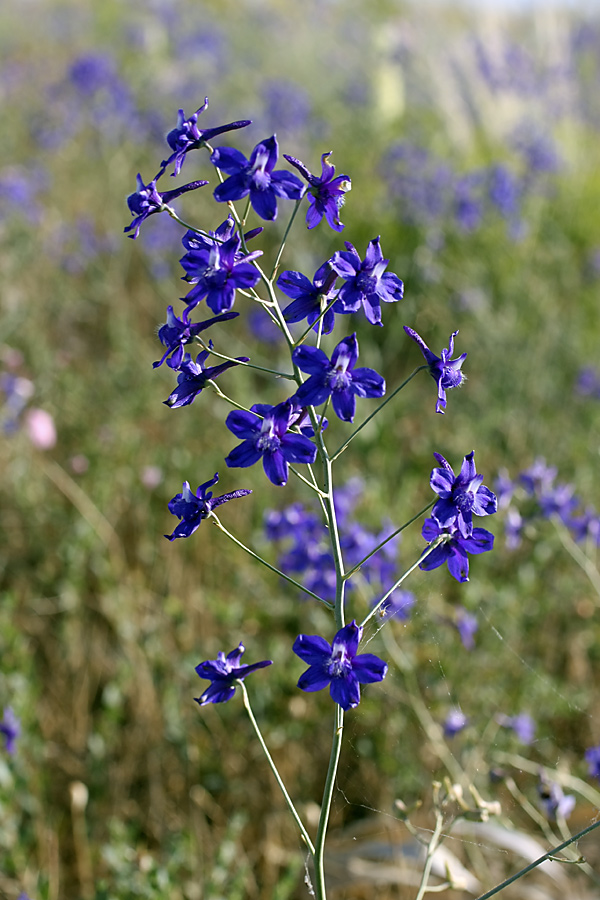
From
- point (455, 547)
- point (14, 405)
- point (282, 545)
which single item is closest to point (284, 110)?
point (14, 405)

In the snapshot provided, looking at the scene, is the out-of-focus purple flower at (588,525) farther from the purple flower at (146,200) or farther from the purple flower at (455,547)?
the purple flower at (146,200)

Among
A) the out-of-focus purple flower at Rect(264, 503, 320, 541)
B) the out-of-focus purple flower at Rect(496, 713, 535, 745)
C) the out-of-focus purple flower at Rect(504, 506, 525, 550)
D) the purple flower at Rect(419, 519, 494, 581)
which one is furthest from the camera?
the out-of-focus purple flower at Rect(496, 713, 535, 745)

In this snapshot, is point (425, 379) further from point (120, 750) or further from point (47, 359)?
point (120, 750)

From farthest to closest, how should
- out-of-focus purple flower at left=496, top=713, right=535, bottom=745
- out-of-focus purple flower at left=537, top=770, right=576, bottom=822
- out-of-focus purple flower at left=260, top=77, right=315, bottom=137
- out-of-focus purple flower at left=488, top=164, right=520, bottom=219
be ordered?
out-of-focus purple flower at left=260, top=77, right=315, bottom=137 → out-of-focus purple flower at left=488, top=164, right=520, bottom=219 → out-of-focus purple flower at left=496, top=713, right=535, bottom=745 → out-of-focus purple flower at left=537, top=770, right=576, bottom=822

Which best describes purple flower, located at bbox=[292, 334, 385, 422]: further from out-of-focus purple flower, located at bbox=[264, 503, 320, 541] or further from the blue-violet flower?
out-of-focus purple flower, located at bbox=[264, 503, 320, 541]

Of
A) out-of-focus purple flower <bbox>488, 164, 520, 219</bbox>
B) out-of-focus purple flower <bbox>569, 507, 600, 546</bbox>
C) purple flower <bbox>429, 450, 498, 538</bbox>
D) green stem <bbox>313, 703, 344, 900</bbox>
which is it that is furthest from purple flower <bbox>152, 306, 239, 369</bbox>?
Answer: out-of-focus purple flower <bbox>488, 164, 520, 219</bbox>

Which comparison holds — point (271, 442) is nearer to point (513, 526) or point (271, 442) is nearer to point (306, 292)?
point (306, 292)

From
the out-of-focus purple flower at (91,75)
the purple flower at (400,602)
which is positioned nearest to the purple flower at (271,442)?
the purple flower at (400,602)
